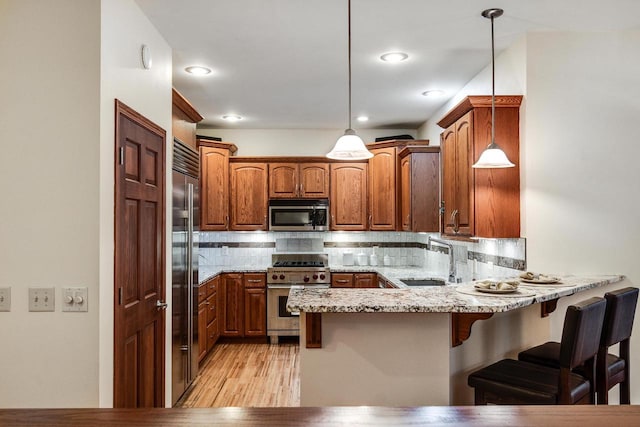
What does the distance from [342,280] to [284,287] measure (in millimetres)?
677

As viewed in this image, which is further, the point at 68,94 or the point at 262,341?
the point at 262,341

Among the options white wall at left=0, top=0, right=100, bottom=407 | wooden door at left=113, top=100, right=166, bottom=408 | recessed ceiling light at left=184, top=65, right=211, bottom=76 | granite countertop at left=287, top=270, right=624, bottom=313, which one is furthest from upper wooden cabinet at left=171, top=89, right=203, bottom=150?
granite countertop at left=287, top=270, right=624, bottom=313

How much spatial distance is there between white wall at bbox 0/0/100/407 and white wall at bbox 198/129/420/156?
405cm

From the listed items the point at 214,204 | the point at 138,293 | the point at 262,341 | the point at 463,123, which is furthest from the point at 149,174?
the point at 262,341

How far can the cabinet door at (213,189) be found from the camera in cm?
576

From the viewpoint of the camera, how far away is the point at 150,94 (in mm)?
2936

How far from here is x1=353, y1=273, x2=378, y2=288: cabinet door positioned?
18.0 ft

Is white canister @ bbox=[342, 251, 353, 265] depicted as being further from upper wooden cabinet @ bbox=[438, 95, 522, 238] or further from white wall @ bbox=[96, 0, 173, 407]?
white wall @ bbox=[96, 0, 173, 407]

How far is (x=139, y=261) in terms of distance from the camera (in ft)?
8.99

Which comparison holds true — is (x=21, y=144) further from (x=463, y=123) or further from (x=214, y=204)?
(x=214, y=204)

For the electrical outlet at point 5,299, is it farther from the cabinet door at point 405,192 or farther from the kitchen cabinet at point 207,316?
the cabinet door at point 405,192

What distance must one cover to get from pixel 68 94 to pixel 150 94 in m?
0.77

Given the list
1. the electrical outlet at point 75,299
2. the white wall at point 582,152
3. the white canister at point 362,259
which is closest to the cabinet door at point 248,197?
the white canister at point 362,259

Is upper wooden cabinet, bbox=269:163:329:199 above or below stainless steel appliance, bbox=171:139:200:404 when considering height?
above
